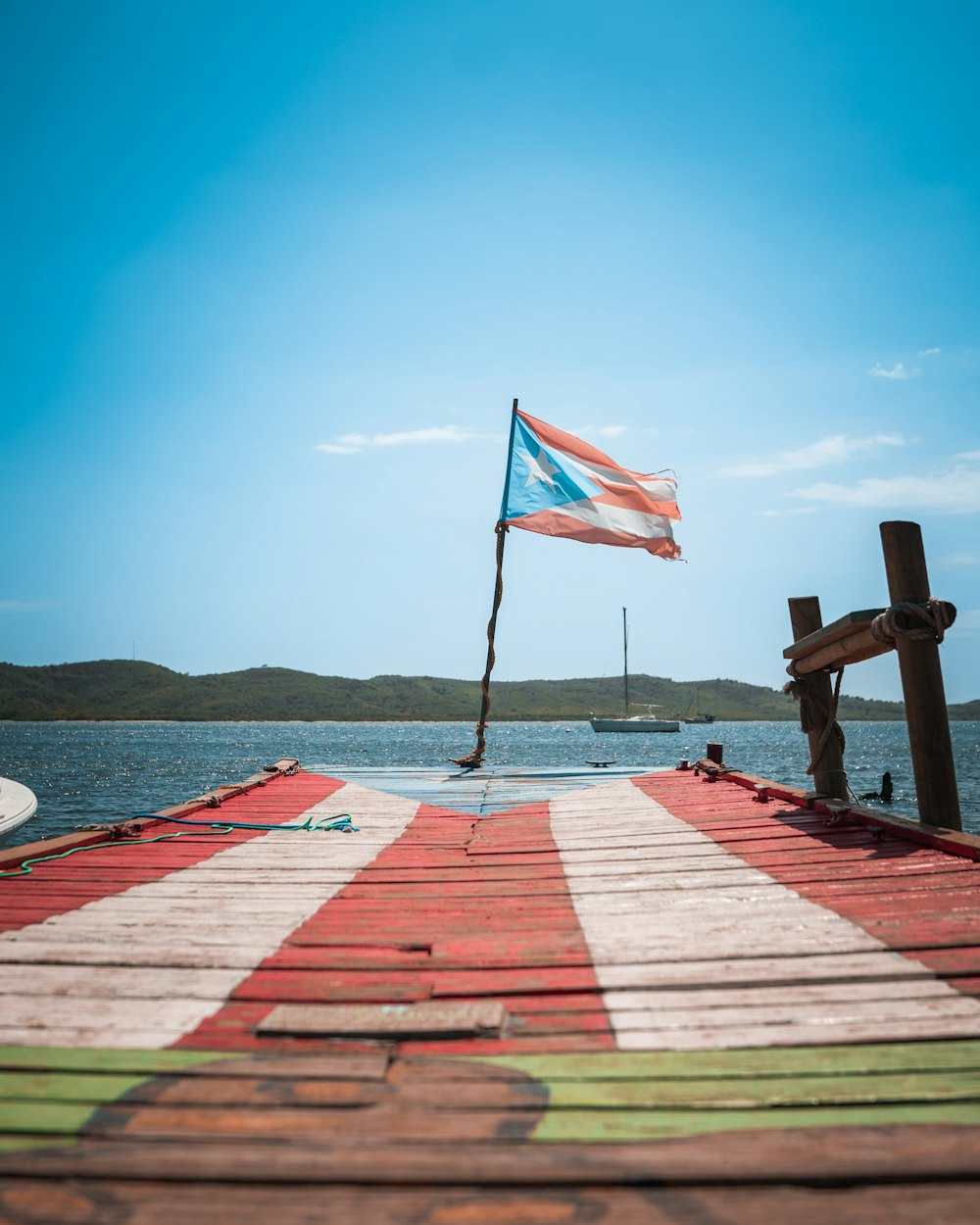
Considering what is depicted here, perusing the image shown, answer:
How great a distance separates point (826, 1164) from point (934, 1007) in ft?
4.73

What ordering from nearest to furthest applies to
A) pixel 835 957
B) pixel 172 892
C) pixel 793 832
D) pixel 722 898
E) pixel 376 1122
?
pixel 376 1122
pixel 835 957
pixel 722 898
pixel 172 892
pixel 793 832

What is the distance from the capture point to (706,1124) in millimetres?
2566

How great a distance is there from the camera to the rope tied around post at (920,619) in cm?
670

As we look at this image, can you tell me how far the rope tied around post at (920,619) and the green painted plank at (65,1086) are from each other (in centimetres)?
634

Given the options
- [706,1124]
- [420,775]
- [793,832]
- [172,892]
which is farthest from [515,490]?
[706,1124]

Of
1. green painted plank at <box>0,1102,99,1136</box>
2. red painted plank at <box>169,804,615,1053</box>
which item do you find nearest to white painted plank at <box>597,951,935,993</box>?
red painted plank at <box>169,804,615,1053</box>

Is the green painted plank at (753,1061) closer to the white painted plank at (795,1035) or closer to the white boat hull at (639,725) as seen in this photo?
the white painted plank at (795,1035)

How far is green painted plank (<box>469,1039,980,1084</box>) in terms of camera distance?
2.90 m

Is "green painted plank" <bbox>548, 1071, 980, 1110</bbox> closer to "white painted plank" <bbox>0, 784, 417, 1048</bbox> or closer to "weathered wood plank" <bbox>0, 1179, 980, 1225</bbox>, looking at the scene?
"weathered wood plank" <bbox>0, 1179, 980, 1225</bbox>

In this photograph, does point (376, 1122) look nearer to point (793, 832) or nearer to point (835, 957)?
point (835, 957)

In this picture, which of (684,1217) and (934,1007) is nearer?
(684,1217)

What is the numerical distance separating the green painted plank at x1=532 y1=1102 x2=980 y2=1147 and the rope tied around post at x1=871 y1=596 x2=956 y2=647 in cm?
481

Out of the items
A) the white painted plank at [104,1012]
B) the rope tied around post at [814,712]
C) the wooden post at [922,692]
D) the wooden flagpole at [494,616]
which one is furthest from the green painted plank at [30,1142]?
the wooden flagpole at [494,616]

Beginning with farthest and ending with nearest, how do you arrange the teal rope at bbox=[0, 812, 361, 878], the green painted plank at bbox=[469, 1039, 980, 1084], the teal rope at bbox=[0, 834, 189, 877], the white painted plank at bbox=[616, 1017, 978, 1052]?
1. the teal rope at bbox=[0, 812, 361, 878]
2. the teal rope at bbox=[0, 834, 189, 877]
3. the white painted plank at bbox=[616, 1017, 978, 1052]
4. the green painted plank at bbox=[469, 1039, 980, 1084]
